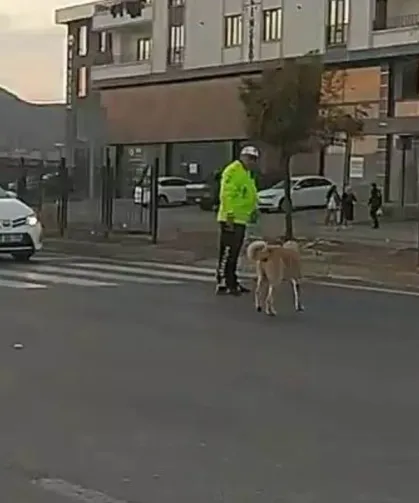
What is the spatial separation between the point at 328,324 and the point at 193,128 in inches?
1755

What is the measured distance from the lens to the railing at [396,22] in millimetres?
49688

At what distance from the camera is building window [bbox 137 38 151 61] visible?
6819 cm

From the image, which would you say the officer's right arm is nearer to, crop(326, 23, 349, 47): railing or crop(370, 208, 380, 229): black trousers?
crop(370, 208, 380, 229): black trousers

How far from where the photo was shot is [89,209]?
3300 cm

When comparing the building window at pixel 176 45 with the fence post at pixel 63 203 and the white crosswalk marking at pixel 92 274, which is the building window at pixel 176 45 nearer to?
the fence post at pixel 63 203

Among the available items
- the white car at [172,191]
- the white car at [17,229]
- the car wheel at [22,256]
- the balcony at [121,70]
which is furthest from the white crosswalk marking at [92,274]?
the balcony at [121,70]

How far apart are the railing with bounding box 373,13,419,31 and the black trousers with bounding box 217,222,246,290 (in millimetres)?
34097

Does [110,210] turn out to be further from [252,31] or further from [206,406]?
[252,31]

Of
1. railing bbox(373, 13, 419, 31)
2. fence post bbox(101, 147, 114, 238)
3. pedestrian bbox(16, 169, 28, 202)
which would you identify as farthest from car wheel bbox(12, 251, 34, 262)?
railing bbox(373, 13, 419, 31)

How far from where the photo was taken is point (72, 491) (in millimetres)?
6520

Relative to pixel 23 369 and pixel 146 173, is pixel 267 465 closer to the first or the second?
pixel 23 369

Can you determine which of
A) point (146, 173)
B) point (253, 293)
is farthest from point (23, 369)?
point (146, 173)

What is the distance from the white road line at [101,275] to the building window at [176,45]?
43.2m

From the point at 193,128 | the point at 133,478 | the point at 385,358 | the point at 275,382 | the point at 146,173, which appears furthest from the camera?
the point at 193,128
